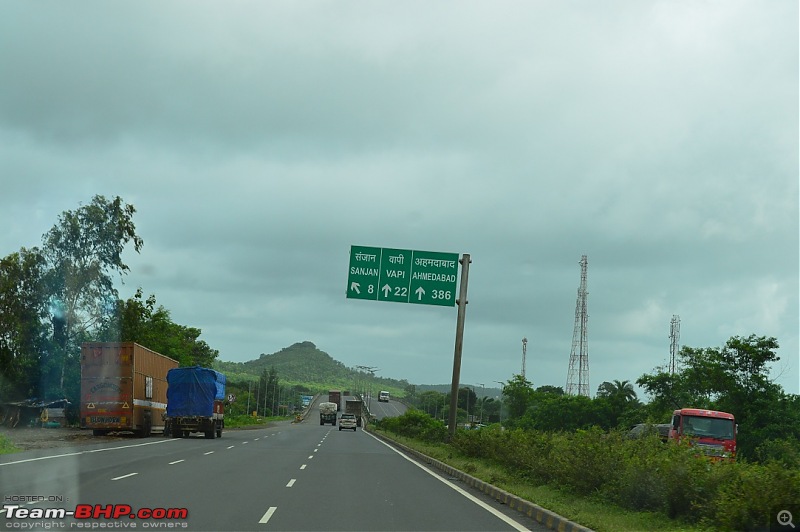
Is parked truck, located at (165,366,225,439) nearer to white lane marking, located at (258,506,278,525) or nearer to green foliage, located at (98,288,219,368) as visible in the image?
green foliage, located at (98,288,219,368)

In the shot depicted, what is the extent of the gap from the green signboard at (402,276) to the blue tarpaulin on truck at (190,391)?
18.2 meters

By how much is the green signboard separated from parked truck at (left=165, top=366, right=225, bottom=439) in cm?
1774

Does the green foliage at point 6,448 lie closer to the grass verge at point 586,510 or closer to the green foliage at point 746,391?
the grass verge at point 586,510

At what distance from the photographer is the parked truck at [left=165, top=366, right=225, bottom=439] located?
47781mm

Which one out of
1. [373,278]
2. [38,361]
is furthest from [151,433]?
[373,278]

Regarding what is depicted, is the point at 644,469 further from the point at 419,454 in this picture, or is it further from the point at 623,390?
the point at 623,390

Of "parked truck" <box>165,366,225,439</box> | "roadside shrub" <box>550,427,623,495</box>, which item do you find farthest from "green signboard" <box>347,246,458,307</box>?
"parked truck" <box>165,366,225,439</box>

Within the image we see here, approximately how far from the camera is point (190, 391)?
47688mm

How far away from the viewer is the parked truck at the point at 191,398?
4778 centimetres

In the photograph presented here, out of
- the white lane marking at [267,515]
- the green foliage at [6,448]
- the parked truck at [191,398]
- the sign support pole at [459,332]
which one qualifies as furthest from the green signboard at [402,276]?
the white lane marking at [267,515]

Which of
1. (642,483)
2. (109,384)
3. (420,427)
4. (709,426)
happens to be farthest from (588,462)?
(420,427)

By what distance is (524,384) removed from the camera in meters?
128

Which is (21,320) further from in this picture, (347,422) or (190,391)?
(347,422)

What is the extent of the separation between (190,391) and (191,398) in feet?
1.56
